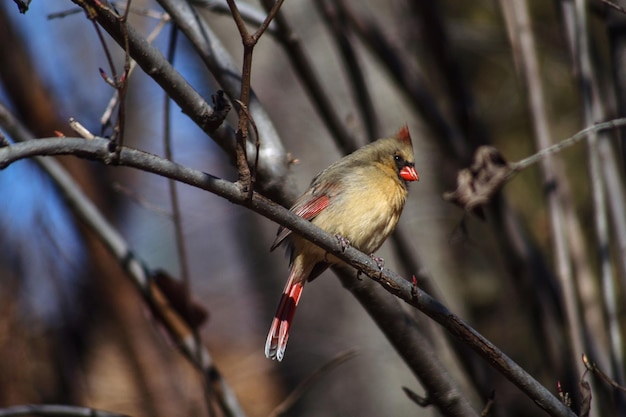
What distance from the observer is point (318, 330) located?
5.01 metres

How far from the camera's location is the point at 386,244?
4633 mm

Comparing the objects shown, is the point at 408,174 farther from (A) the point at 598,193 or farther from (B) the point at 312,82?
(A) the point at 598,193

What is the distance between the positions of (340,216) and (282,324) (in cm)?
48

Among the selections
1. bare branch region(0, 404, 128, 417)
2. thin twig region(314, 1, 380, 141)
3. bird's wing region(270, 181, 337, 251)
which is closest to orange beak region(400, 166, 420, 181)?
bird's wing region(270, 181, 337, 251)

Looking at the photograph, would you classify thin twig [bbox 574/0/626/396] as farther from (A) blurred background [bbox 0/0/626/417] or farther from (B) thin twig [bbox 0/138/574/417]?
(B) thin twig [bbox 0/138/574/417]

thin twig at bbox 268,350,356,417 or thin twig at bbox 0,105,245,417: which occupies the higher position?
thin twig at bbox 0,105,245,417

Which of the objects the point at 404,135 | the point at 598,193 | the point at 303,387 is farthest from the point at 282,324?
the point at 598,193

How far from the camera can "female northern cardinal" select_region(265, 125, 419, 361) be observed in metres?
2.82

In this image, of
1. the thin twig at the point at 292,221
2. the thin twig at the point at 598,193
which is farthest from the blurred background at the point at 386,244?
the thin twig at the point at 292,221

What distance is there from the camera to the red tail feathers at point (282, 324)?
9.11 feet

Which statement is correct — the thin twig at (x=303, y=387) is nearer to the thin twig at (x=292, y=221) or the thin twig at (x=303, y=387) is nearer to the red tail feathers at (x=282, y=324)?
the red tail feathers at (x=282, y=324)

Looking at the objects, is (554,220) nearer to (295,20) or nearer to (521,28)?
(521,28)

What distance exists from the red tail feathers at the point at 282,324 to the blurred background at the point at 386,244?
44 cm

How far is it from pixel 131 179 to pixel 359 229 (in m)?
4.67
